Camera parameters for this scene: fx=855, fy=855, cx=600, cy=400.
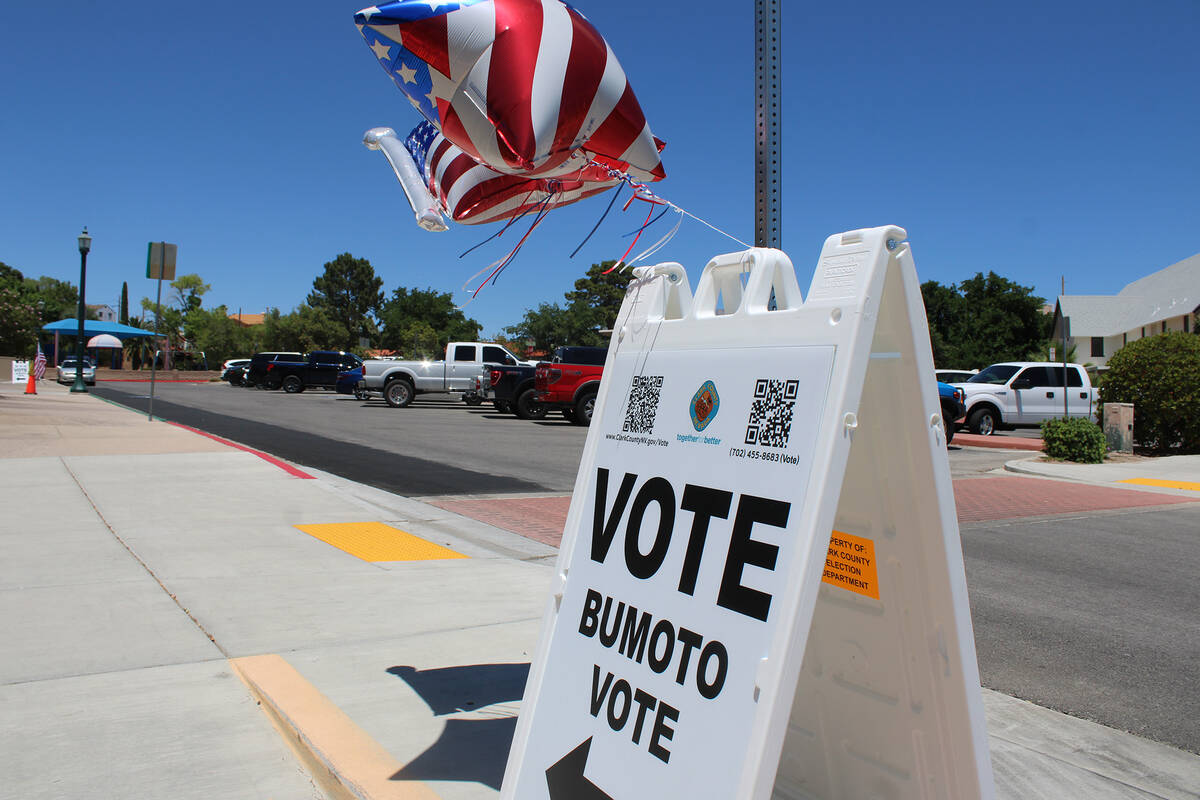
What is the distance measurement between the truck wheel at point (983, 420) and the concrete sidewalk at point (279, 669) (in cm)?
1673

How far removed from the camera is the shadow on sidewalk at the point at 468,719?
310cm

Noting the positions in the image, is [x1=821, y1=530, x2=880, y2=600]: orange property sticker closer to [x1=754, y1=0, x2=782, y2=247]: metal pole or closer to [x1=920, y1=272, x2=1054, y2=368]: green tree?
[x1=754, y1=0, x2=782, y2=247]: metal pole

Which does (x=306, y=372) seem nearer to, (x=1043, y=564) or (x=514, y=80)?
(x=1043, y=564)

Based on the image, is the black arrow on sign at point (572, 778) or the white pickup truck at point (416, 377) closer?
the black arrow on sign at point (572, 778)

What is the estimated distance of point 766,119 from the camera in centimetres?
312

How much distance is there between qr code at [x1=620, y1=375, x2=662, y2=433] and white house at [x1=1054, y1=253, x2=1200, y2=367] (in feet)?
163

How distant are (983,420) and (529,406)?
39.4ft

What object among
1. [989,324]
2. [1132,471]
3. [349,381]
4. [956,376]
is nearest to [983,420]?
[956,376]

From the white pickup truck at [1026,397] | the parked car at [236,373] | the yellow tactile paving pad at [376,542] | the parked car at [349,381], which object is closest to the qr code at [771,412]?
the yellow tactile paving pad at [376,542]

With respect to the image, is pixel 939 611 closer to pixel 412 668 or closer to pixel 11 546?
pixel 412 668

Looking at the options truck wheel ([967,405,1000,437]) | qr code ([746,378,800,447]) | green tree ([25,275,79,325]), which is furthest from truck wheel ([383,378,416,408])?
green tree ([25,275,79,325])

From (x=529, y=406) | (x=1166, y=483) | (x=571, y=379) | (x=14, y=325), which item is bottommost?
A: (x=1166, y=483)

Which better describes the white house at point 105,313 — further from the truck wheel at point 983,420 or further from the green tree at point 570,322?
the truck wheel at point 983,420

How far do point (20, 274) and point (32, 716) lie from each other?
101 metres
